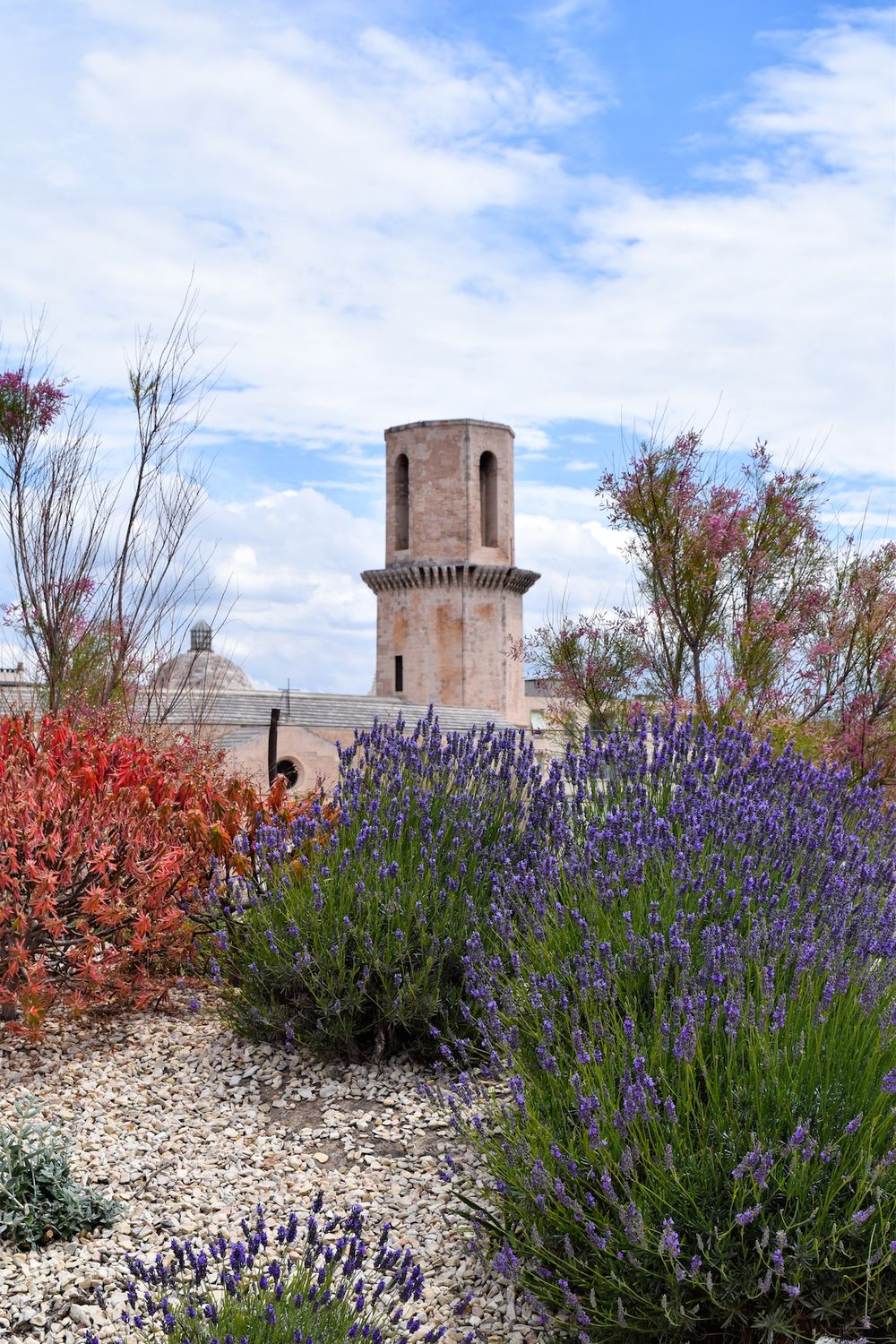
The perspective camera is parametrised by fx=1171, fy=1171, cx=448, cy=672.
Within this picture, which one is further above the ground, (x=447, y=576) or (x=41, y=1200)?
(x=447, y=576)

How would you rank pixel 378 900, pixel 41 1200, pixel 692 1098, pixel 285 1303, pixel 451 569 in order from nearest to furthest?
pixel 285 1303, pixel 692 1098, pixel 41 1200, pixel 378 900, pixel 451 569

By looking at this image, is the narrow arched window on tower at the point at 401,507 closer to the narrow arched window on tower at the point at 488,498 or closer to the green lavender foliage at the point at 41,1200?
the narrow arched window on tower at the point at 488,498

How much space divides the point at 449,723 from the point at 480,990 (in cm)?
1724

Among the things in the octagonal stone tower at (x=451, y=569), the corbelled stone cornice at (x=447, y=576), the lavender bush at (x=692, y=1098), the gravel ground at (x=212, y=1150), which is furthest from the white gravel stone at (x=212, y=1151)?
the corbelled stone cornice at (x=447, y=576)

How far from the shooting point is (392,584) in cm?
3484

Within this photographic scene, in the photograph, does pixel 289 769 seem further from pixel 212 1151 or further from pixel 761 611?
pixel 212 1151

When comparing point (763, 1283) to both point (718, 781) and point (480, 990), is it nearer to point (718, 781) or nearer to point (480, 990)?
point (480, 990)

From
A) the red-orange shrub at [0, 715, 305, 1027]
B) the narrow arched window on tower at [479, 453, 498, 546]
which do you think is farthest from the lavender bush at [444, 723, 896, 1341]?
the narrow arched window on tower at [479, 453, 498, 546]

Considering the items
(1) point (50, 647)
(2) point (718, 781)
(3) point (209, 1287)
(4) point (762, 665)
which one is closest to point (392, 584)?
(4) point (762, 665)

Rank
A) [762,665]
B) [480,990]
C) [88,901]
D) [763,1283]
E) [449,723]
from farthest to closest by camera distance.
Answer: [449,723], [762,665], [88,901], [480,990], [763,1283]

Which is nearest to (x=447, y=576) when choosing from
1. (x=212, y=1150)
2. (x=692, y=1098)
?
(x=212, y=1150)

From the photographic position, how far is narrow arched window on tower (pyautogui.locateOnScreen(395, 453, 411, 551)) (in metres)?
35.2

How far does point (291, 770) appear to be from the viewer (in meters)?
17.0

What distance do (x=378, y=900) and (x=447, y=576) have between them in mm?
30088
